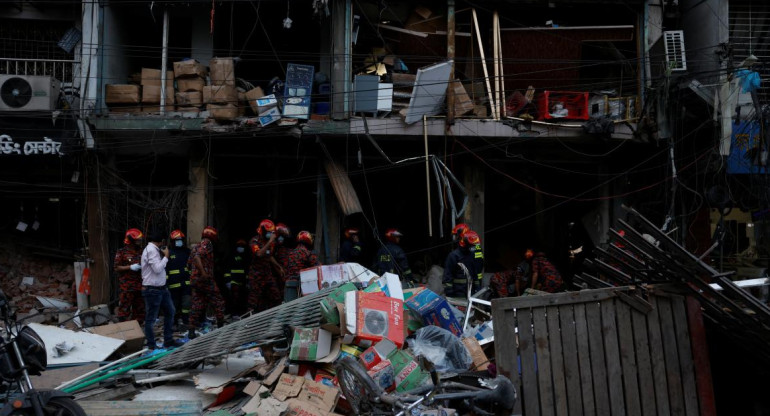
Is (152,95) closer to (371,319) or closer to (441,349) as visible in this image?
(371,319)

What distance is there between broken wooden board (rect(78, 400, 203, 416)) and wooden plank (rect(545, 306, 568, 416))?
3525 mm

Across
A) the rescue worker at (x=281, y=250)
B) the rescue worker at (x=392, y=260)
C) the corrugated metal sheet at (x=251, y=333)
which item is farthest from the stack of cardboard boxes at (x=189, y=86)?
the corrugated metal sheet at (x=251, y=333)

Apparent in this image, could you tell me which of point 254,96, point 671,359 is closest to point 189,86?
point 254,96

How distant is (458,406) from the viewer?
5.87 meters

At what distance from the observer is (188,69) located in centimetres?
1391

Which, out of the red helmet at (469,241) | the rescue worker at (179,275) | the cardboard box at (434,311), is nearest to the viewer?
the cardboard box at (434,311)

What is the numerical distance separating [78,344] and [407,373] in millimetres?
4900

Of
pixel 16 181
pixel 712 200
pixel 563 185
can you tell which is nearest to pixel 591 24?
pixel 563 185

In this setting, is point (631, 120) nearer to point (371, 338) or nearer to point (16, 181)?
point (371, 338)

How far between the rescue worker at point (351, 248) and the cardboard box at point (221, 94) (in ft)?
11.3

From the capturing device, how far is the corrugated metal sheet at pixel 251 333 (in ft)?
27.2

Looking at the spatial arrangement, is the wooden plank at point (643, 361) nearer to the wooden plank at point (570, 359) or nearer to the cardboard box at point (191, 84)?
the wooden plank at point (570, 359)

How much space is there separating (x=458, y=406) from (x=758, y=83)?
34.3 feet

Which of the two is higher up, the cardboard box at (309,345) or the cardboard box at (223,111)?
the cardboard box at (223,111)
